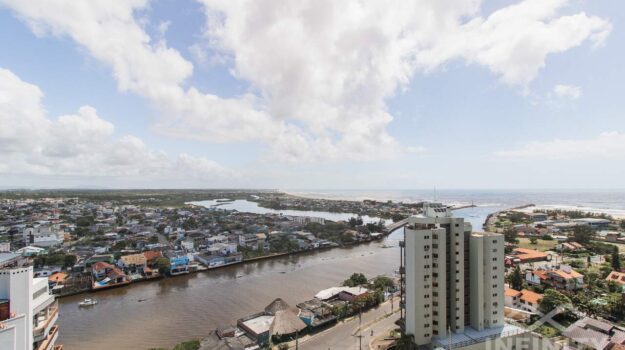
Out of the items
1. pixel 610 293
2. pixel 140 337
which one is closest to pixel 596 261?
pixel 610 293

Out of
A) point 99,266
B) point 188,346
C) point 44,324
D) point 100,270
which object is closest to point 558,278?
point 188,346

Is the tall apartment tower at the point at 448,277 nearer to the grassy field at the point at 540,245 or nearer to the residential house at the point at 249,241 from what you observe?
the residential house at the point at 249,241

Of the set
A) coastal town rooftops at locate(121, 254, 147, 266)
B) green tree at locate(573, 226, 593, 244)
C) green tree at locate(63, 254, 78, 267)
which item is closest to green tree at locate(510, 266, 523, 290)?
green tree at locate(573, 226, 593, 244)

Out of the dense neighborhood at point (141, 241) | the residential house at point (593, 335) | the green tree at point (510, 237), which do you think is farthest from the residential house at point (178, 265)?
the green tree at point (510, 237)

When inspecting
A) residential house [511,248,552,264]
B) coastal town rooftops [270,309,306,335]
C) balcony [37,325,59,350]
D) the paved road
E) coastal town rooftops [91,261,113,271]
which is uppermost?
balcony [37,325,59,350]

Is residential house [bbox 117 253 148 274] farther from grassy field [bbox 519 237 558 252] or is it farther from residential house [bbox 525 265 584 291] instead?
grassy field [bbox 519 237 558 252]

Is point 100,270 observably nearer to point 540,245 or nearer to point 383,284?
point 383,284
